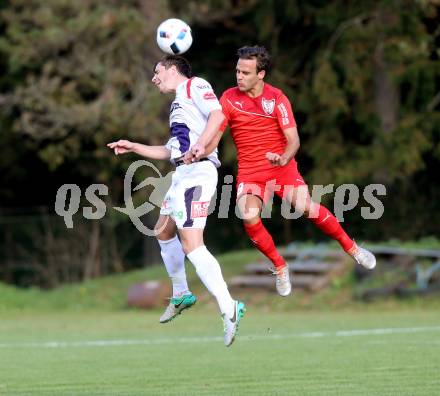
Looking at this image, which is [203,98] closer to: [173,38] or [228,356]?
[173,38]

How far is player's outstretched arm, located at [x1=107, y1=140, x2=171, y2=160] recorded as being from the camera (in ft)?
28.5

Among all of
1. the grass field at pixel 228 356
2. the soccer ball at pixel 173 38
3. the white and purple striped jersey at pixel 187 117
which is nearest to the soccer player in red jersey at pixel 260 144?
the white and purple striped jersey at pixel 187 117

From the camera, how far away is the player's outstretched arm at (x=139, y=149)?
8.70 meters

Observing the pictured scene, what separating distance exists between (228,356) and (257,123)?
322cm

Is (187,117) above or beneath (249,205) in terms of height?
above

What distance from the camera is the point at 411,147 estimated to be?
22812 mm

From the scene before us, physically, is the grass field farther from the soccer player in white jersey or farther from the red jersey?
the red jersey

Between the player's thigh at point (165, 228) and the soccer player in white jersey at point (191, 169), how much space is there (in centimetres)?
2

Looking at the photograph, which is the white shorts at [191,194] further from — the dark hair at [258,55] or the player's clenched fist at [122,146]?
the dark hair at [258,55]

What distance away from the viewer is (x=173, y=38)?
8.84 meters

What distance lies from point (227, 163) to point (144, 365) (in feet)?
45.5

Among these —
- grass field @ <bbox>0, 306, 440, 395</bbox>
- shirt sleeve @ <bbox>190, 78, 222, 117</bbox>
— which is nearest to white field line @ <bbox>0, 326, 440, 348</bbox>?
grass field @ <bbox>0, 306, 440, 395</bbox>

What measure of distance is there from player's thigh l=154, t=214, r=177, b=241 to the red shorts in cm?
67

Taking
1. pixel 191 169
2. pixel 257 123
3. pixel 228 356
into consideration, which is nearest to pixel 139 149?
pixel 191 169
